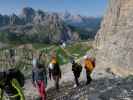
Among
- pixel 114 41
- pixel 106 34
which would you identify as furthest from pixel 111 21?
pixel 114 41

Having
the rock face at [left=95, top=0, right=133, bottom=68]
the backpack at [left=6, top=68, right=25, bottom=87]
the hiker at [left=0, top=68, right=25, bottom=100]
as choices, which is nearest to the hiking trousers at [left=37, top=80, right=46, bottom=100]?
the hiker at [left=0, top=68, right=25, bottom=100]

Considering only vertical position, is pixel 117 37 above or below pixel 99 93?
above

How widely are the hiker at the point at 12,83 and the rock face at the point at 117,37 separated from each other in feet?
93.6

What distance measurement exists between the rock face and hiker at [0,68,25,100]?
93.6ft

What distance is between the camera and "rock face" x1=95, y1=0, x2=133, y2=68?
44.4 meters

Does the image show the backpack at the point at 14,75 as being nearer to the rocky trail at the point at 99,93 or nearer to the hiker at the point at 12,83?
the hiker at the point at 12,83

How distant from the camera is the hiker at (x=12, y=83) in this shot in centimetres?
1393

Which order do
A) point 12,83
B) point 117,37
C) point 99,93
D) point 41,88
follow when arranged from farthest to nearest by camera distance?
point 117,37
point 41,88
point 99,93
point 12,83

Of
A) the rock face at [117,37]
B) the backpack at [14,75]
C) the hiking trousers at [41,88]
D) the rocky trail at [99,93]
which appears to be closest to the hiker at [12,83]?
the backpack at [14,75]

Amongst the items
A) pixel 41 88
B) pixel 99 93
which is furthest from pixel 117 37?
pixel 41 88

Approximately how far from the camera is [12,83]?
13945 millimetres

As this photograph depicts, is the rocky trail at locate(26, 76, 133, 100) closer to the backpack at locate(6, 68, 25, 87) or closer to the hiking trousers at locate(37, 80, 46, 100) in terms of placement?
the hiking trousers at locate(37, 80, 46, 100)

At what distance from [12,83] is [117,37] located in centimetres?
3867

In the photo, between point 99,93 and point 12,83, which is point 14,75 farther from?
point 99,93
